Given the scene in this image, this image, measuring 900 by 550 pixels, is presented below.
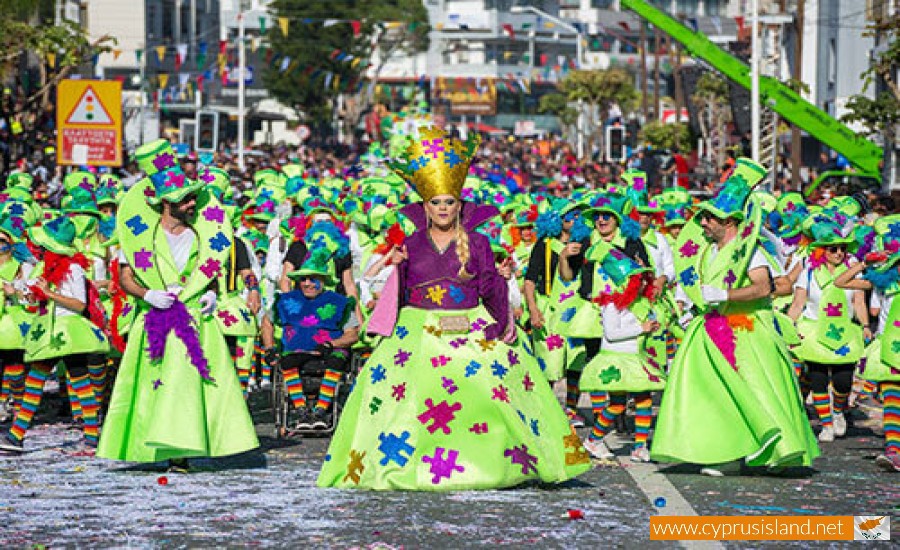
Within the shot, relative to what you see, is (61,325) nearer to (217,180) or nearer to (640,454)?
(217,180)

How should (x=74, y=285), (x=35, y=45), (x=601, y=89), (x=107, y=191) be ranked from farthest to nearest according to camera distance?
(x=601, y=89) < (x=35, y=45) < (x=107, y=191) < (x=74, y=285)

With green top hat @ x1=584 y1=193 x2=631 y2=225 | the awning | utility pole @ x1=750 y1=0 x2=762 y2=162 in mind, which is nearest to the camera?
green top hat @ x1=584 y1=193 x2=631 y2=225

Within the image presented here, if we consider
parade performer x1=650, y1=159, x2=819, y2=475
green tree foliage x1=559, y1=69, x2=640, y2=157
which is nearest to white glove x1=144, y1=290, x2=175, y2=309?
parade performer x1=650, y1=159, x2=819, y2=475

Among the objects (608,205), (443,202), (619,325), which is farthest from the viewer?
(608,205)

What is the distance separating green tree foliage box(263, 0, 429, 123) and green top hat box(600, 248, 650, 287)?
256 ft

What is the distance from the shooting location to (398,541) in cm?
915

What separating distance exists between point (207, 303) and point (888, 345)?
14.3ft

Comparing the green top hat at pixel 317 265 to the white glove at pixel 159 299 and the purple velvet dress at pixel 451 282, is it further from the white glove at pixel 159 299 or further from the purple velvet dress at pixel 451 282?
the purple velvet dress at pixel 451 282

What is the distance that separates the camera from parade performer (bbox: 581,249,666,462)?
12992mm

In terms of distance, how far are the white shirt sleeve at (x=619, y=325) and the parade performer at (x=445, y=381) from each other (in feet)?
7.69

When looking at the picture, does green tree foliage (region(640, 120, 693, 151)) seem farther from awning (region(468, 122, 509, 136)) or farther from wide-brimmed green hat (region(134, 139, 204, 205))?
awning (region(468, 122, 509, 136))

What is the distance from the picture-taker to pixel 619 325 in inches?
527

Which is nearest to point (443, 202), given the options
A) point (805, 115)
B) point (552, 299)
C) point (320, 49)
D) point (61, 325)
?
point (61, 325)

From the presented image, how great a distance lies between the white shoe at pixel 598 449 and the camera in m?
12.8
